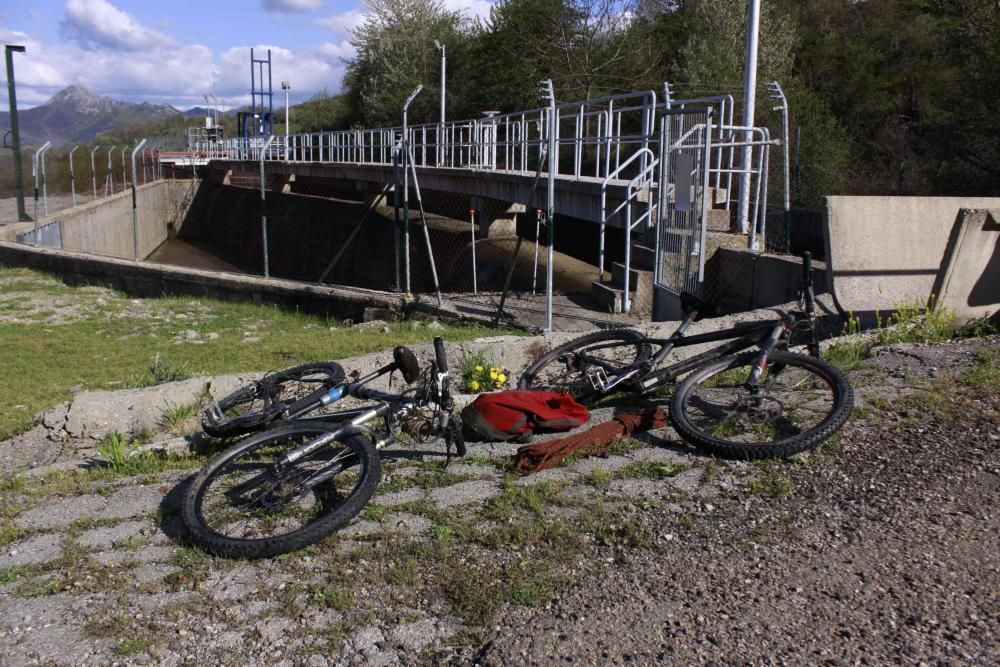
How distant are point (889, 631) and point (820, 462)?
5.47 ft

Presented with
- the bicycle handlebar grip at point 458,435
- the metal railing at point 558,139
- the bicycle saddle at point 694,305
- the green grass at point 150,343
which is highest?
the metal railing at point 558,139

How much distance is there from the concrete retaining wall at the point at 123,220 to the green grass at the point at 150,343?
8.32 m

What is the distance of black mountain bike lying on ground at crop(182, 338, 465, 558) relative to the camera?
13.3ft

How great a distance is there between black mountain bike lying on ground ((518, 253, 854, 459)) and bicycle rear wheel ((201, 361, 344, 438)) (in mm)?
1396

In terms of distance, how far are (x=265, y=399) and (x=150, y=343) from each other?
670 cm

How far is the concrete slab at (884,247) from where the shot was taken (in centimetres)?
747

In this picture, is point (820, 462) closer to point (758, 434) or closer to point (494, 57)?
point (758, 434)

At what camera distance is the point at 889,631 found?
3.23 m

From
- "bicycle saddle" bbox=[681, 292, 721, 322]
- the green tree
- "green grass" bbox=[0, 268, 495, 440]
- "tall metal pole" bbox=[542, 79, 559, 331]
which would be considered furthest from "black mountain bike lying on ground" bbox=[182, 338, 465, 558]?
the green tree

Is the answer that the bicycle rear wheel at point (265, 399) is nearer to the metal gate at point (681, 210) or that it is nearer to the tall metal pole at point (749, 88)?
the metal gate at point (681, 210)

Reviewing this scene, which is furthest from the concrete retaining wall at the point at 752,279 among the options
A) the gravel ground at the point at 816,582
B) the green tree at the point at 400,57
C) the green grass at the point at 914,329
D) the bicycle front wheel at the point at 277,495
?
the green tree at the point at 400,57

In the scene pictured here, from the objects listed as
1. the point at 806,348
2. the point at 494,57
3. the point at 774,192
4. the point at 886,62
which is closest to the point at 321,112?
the point at 494,57

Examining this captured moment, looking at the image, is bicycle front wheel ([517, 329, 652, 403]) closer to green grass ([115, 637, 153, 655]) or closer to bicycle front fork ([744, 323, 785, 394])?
bicycle front fork ([744, 323, 785, 394])

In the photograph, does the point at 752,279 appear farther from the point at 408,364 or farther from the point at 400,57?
the point at 400,57
